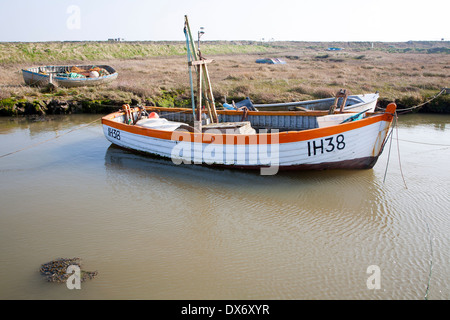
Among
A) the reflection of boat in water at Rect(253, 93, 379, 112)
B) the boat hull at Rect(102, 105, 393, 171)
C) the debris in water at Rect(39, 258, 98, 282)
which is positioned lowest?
the debris in water at Rect(39, 258, 98, 282)

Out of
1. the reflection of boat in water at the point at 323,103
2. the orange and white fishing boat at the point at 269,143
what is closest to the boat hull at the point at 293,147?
the orange and white fishing boat at the point at 269,143

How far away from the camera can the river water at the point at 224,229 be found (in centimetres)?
535

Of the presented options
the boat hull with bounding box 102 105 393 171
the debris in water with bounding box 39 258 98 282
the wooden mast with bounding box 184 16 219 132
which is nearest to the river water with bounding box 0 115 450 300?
the debris in water with bounding box 39 258 98 282

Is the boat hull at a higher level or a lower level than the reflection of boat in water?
lower

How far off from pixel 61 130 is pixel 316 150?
453 inches

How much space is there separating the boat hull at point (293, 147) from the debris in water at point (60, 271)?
476 cm

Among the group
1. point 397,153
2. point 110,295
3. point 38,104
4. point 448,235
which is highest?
point 38,104

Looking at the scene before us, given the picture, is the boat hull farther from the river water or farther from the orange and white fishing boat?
the river water

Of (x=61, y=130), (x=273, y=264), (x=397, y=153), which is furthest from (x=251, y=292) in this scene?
(x=61, y=130)

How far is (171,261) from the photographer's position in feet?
19.4

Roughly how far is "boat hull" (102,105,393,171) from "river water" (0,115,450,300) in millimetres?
429

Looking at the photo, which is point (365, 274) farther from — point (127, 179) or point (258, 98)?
point (258, 98)

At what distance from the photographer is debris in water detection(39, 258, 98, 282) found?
17.7 feet

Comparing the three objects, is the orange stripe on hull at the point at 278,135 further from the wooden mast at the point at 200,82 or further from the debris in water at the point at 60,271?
the debris in water at the point at 60,271
